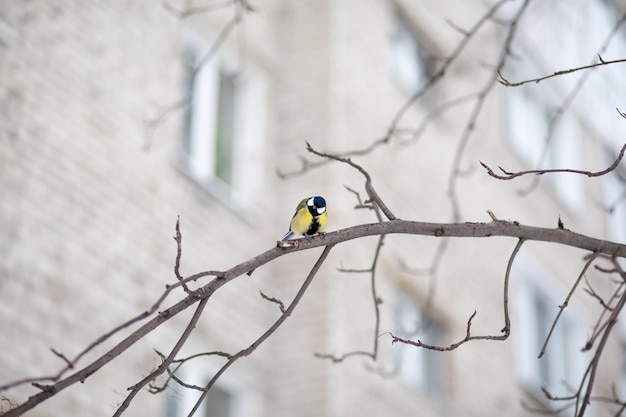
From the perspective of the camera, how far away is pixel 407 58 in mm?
14719

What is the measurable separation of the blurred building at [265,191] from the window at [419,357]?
3 centimetres

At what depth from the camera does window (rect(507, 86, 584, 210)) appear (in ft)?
56.3

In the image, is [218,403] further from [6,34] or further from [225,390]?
[6,34]

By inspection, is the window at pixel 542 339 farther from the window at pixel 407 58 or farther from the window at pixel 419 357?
the window at pixel 407 58

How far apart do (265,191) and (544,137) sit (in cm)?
655

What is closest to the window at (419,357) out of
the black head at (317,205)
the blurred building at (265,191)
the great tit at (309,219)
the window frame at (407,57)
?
the blurred building at (265,191)

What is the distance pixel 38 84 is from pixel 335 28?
4.24 m

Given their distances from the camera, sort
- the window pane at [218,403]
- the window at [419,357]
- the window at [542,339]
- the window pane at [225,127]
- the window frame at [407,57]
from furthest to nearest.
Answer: the window at [542,339] → the window frame at [407,57] → the window at [419,357] → the window pane at [225,127] → the window pane at [218,403]

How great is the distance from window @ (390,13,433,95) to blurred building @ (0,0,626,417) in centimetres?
4

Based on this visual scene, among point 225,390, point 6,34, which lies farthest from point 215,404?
point 6,34

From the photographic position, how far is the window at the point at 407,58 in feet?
47.1

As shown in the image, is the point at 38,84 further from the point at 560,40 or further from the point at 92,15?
the point at 560,40

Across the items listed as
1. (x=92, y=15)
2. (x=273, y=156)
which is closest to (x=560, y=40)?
(x=273, y=156)

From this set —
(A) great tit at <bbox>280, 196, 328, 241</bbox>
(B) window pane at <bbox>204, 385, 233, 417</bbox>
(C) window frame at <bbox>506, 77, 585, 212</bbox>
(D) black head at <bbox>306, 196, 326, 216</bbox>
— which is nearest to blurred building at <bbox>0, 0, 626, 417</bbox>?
(B) window pane at <bbox>204, 385, 233, 417</bbox>
